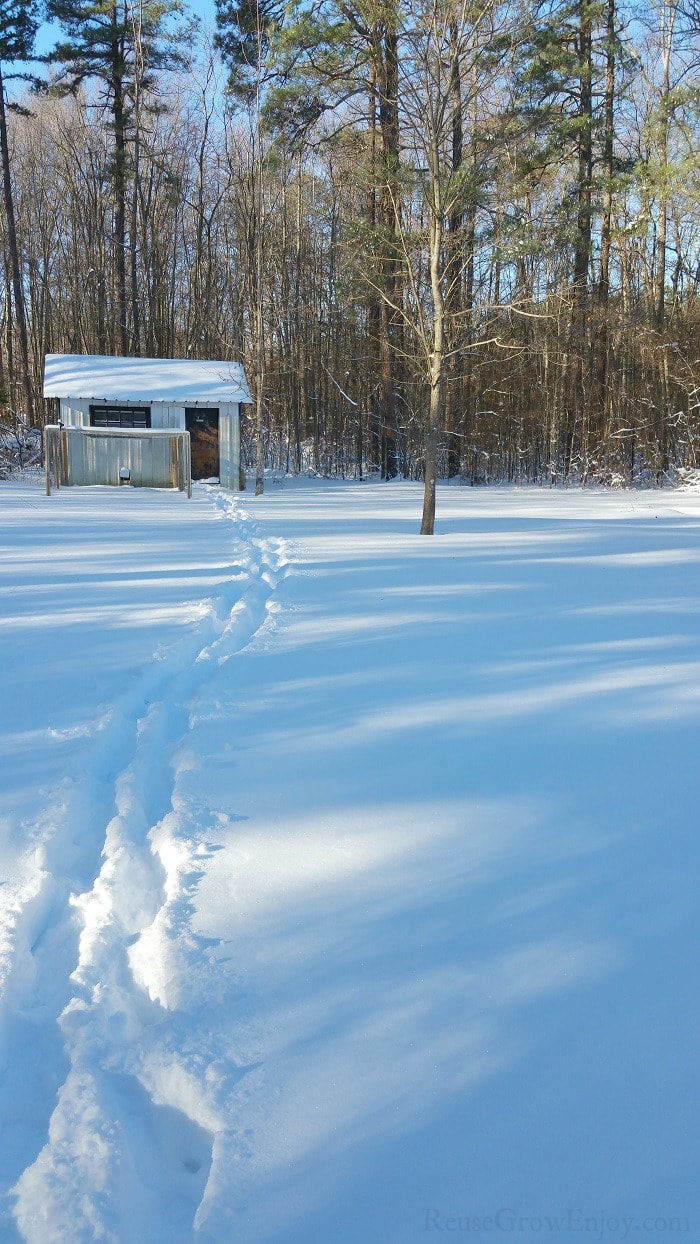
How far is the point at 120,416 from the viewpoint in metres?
20.8

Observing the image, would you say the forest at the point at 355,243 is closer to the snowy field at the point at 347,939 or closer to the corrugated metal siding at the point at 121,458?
the corrugated metal siding at the point at 121,458

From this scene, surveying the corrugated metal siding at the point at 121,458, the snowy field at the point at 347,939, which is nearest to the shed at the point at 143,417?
the corrugated metal siding at the point at 121,458

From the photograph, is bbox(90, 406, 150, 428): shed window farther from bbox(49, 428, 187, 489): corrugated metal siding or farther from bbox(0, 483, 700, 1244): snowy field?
bbox(0, 483, 700, 1244): snowy field

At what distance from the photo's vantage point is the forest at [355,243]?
18.8 m

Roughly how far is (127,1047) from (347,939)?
2.00 ft

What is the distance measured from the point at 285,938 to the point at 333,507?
A: 45.1 feet

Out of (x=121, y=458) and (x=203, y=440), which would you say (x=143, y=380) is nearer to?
(x=203, y=440)

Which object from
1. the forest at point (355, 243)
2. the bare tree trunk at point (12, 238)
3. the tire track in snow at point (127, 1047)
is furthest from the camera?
the bare tree trunk at point (12, 238)

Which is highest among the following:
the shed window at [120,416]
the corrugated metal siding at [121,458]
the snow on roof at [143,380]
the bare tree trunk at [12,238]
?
the bare tree trunk at [12,238]

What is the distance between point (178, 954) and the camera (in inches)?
82.9

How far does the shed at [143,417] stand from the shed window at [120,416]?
25mm

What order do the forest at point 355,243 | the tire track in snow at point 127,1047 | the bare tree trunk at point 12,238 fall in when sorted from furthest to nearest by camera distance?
1. the bare tree trunk at point 12,238
2. the forest at point 355,243
3. the tire track in snow at point 127,1047

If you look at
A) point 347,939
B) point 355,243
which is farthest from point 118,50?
point 347,939

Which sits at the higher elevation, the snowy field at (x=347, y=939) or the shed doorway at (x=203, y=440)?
the shed doorway at (x=203, y=440)
